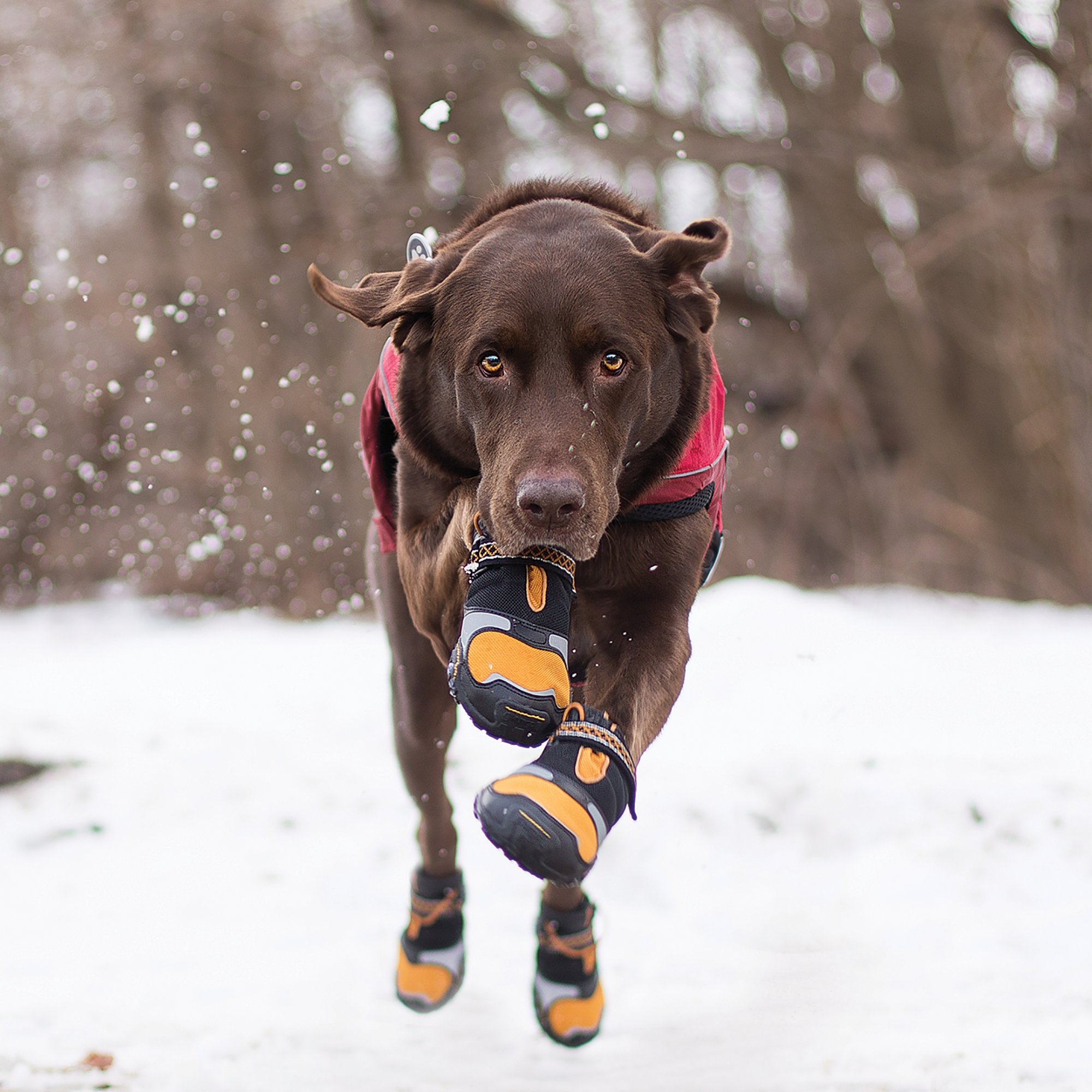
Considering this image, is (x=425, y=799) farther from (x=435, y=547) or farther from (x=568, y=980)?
(x=435, y=547)

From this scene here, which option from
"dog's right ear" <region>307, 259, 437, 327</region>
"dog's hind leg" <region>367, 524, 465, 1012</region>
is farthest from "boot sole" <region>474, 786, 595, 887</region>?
"dog's hind leg" <region>367, 524, 465, 1012</region>

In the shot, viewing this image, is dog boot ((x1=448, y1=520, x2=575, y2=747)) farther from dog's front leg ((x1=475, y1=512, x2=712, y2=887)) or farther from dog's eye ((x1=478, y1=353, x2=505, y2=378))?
dog's eye ((x1=478, y1=353, x2=505, y2=378))

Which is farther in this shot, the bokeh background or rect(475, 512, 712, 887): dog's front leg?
the bokeh background

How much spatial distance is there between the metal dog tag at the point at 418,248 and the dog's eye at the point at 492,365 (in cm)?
38

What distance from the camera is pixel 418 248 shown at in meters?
2.52

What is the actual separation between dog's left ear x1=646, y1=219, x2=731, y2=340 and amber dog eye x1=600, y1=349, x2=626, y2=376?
200 millimetres

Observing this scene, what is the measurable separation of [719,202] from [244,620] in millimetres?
6382

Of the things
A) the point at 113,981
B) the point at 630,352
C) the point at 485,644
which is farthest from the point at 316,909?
the point at 630,352

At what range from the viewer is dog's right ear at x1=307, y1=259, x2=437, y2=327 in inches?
89.7

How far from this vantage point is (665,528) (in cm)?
233

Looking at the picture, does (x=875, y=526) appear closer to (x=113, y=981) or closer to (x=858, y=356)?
(x=858, y=356)

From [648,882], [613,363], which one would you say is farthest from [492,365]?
[648,882]

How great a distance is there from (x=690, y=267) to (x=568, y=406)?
16.4 inches

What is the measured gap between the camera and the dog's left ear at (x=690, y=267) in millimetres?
2211
